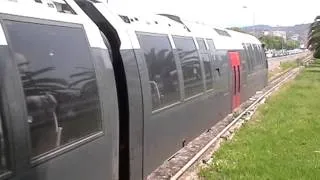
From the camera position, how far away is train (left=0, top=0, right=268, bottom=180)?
4.54 m

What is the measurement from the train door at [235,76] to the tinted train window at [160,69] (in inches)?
298

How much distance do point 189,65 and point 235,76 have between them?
7053mm

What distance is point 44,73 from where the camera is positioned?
502 centimetres

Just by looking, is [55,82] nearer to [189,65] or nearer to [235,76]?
[189,65]

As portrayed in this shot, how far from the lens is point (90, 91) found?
20.0ft

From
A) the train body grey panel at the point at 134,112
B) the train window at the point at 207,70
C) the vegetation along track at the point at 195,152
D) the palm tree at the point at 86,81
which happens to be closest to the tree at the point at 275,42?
the vegetation along track at the point at 195,152

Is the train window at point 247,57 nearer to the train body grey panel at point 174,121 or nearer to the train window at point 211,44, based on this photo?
the train body grey panel at point 174,121

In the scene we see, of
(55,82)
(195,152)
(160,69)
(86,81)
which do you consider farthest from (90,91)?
(195,152)

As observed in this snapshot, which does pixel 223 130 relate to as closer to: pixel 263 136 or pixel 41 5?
pixel 263 136

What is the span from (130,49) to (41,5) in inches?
93.3

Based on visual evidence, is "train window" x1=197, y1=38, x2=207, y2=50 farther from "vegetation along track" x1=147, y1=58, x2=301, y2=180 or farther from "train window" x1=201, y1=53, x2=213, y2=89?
"vegetation along track" x1=147, y1=58, x2=301, y2=180

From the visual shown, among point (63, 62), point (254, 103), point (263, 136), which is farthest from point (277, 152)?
point (254, 103)

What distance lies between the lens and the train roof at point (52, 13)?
4.73 m

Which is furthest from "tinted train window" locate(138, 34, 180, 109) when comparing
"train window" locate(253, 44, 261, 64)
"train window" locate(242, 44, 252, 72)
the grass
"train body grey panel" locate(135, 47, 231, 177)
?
"train window" locate(253, 44, 261, 64)
